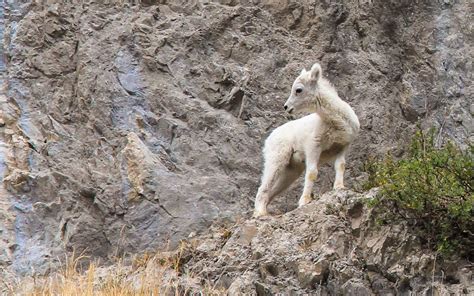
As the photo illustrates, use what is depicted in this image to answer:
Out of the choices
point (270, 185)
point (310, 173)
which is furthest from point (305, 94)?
point (270, 185)

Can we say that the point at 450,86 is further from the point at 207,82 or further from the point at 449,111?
the point at 207,82

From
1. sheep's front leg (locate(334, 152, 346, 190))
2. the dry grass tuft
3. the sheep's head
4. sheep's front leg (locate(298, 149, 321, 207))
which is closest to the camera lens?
the dry grass tuft

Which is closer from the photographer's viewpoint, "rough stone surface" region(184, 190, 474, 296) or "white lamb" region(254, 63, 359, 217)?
"rough stone surface" region(184, 190, 474, 296)

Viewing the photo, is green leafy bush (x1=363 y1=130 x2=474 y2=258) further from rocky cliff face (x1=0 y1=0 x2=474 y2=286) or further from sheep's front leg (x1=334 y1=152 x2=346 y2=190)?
rocky cliff face (x1=0 y1=0 x2=474 y2=286)

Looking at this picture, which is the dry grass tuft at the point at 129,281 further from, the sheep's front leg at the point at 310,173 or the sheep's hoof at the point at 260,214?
the sheep's front leg at the point at 310,173

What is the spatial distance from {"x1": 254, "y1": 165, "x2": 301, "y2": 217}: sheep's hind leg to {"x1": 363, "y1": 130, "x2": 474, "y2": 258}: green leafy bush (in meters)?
2.44

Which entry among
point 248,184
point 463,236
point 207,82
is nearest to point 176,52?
point 207,82

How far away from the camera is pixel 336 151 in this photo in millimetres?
13094

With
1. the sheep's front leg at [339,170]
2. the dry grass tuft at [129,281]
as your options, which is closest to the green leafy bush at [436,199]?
the sheep's front leg at [339,170]

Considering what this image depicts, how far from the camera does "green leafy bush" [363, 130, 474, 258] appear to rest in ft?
34.4

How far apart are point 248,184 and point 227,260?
3332 millimetres

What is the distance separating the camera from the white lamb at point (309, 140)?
12859mm

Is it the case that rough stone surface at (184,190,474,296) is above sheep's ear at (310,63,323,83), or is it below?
below

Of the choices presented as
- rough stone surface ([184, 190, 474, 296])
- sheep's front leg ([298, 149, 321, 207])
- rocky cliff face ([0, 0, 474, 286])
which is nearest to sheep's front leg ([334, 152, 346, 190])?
sheep's front leg ([298, 149, 321, 207])
